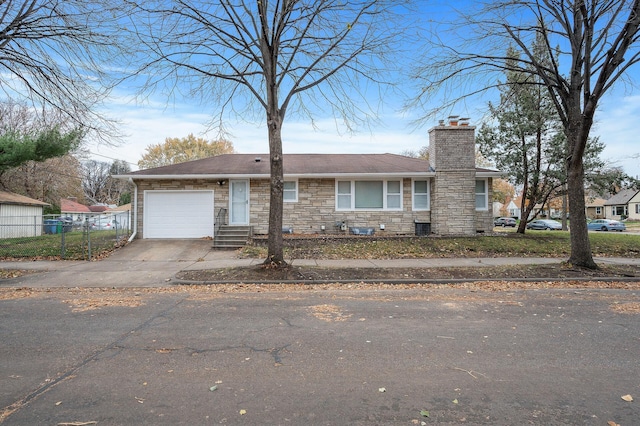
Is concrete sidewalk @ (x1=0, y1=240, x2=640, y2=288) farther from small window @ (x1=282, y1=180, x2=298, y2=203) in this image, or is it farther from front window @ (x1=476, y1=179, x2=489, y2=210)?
front window @ (x1=476, y1=179, x2=489, y2=210)

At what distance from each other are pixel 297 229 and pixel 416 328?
11428mm

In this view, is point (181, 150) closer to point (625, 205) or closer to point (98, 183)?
point (98, 183)

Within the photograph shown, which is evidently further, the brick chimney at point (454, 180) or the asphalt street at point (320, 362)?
the brick chimney at point (454, 180)

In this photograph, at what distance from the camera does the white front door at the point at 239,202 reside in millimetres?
16266

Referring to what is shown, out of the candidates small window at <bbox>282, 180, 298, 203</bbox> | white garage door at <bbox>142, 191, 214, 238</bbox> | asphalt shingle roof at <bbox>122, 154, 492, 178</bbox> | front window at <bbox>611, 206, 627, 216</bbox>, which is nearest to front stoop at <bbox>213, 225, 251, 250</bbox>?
white garage door at <bbox>142, 191, 214, 238</bbox>

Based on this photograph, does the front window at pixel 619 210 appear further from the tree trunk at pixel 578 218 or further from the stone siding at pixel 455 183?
the tree trunk at pixel 578 218

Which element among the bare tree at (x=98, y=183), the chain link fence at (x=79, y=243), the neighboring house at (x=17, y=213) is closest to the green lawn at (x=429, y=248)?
the chain link fence at (x=79, y=243)

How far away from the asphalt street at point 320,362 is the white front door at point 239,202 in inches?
376

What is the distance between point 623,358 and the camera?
405 centimetres

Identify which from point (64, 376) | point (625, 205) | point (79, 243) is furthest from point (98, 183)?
point (625, 205)

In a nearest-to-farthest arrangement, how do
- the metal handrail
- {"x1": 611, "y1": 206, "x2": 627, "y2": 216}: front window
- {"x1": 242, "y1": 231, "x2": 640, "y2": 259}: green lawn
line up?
{"x1": 242, "y1": 231, "x2": 640, "y2": 259}: green lawn → the metal handrail → {"x1": 611, "y1": 206, "x2": 627, "y2": 216}: front window

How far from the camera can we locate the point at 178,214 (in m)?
16.2

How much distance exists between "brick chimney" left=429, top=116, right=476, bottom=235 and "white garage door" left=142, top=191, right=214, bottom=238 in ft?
32.8

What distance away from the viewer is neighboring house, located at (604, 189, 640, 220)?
181ft
